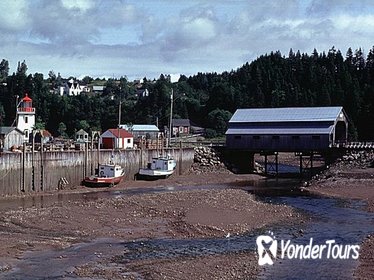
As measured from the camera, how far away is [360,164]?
77.1 m

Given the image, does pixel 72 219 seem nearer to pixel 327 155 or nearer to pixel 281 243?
pixel 281 243

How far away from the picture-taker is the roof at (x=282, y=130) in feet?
263

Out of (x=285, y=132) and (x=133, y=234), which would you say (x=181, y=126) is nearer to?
(x=285, y=132)

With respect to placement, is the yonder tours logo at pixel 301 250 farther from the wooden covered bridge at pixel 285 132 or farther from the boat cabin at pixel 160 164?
the wooden covered bridge at pixel 285 132

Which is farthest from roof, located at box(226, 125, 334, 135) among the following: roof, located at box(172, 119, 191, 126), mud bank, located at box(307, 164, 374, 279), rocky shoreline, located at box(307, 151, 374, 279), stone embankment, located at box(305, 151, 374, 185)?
roof, located at box(172, 119, 191, 126)

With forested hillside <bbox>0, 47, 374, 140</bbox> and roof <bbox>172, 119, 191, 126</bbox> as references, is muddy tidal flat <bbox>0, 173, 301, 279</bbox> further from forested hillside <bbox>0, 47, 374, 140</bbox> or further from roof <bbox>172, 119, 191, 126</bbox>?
roof <bbox>172, 119, 191, 126</bbox>

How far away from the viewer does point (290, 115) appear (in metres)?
84.6

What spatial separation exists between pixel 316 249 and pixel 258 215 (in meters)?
11.6

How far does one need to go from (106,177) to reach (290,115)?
3174 centimetres

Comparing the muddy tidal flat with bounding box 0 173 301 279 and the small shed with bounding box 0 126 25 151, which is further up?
the small shed with bounding box 0 126 25 151

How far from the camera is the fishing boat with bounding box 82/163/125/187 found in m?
62.3

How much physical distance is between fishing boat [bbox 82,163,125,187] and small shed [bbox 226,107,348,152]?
79.4 ft

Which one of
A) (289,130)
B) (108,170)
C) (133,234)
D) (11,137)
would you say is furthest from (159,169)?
(133,234)

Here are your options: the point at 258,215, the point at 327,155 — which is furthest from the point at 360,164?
the point at 258,215
